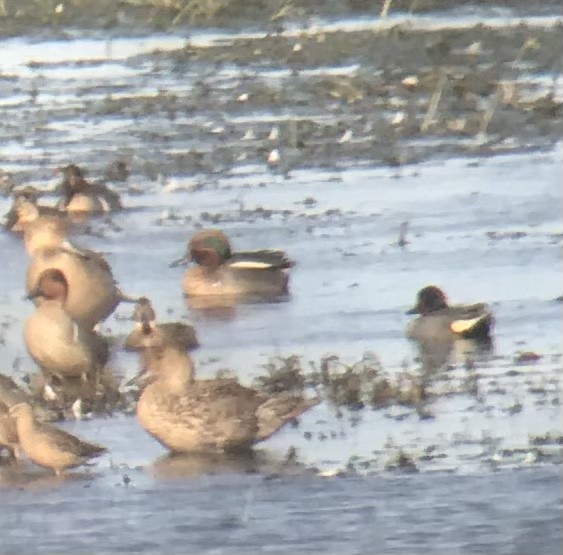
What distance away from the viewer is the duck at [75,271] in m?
7.07

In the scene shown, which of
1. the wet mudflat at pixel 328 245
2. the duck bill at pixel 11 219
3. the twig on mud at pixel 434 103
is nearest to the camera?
the wet mudflat at pixel 328 245

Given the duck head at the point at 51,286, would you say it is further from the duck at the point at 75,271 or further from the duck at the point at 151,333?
the duck at the point at 151,333

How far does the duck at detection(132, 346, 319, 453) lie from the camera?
6.86 m

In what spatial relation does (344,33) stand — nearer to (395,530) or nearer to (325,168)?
(325,168)

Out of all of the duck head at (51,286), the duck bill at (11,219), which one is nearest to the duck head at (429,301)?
the duck head at (51,286)

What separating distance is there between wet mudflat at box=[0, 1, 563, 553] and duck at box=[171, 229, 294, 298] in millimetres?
36

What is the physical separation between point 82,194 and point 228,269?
405 mm

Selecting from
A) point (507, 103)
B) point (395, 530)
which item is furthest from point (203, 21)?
point (395, 530)

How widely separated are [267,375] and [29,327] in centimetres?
61

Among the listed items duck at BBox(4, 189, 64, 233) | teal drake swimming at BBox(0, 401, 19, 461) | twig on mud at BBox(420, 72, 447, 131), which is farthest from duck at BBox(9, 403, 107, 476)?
twig on mud at BBox(420, 72, 447, 131)

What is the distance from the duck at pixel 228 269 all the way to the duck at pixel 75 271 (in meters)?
0.18

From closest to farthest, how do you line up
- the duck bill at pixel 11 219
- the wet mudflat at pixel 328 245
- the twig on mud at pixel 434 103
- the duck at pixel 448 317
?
the wet mudflat at pixel 328 245 → the duck at pixel 448 317 → the duck bill at pixel 11 219 → the twig on mud at pixel 434 103

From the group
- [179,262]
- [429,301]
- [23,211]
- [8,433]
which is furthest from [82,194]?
[429,301]

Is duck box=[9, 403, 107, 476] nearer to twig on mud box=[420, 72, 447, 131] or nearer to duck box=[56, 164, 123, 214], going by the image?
duck box=[56, 164, 123, 214]
